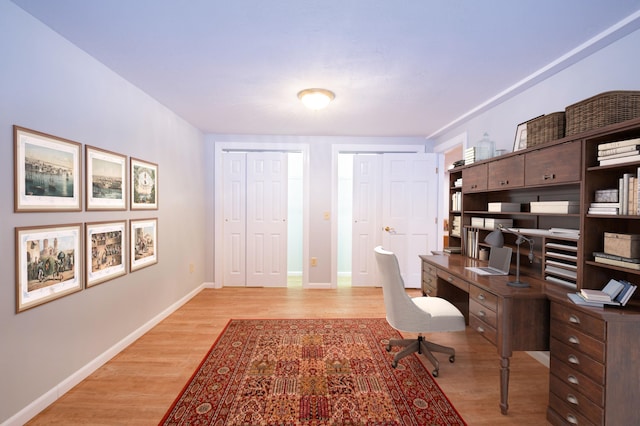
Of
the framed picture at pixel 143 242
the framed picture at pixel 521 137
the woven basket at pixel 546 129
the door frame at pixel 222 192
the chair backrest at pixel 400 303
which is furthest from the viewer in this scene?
the door frame at pixel 222 192

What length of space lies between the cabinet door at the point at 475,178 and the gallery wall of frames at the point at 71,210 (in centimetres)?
351

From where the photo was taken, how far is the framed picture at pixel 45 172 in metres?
1.77

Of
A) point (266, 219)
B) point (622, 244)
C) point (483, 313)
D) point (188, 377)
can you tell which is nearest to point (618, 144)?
point (622, 244)

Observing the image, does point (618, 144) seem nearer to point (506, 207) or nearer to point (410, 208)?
point (506, 207)

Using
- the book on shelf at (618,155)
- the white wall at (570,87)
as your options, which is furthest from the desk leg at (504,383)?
the white wall at (570,87)

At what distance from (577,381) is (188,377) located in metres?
2.61

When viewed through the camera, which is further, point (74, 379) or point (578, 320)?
point (74, 379)

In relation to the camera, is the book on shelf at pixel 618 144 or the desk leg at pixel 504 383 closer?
the book on shelf at pixel 618 144

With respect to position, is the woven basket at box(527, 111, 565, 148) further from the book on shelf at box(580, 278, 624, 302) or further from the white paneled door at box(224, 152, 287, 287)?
the white paneled door at box(224, 152, 287, 287)

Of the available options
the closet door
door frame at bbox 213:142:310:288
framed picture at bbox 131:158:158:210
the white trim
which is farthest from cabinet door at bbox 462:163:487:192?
framed picture at bbox 131:158:158:210

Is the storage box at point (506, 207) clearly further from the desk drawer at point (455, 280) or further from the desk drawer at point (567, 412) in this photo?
the desk drawer at point (567, 412)

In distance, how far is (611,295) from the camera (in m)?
1.61

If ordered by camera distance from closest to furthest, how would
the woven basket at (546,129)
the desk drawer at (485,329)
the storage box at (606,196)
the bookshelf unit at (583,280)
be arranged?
the bookshelf unit at (583,280)
the storage box at (606,196)
the desk drawer at (485,329)
the woven basket at (546,129)

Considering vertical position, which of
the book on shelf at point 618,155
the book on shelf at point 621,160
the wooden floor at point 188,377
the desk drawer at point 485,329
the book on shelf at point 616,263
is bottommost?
the wooden floor at point 188,377
